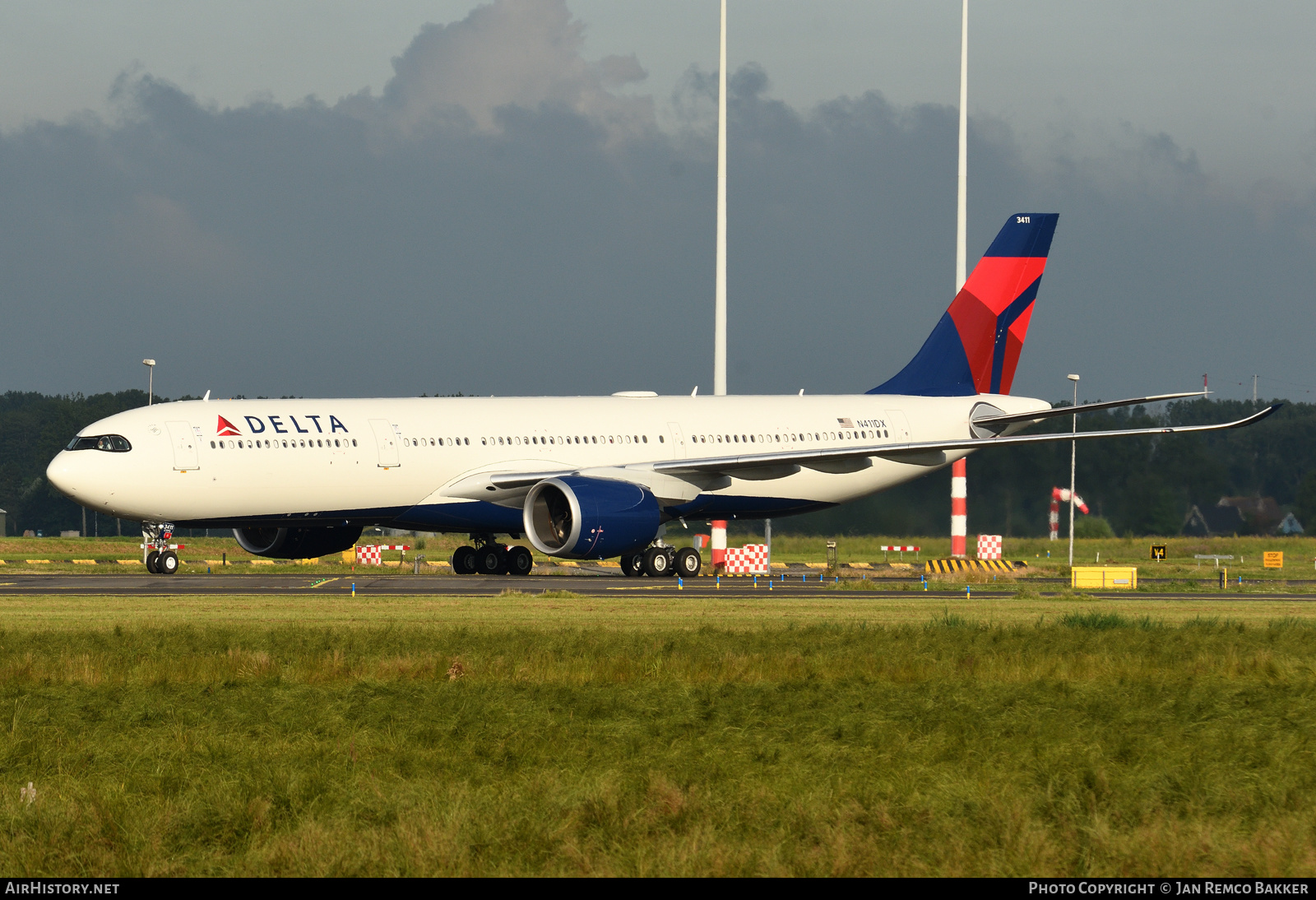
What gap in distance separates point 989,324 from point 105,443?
24.1 m

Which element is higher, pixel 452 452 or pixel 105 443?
pixel 452 452

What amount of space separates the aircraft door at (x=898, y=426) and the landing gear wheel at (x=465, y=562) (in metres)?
11.3

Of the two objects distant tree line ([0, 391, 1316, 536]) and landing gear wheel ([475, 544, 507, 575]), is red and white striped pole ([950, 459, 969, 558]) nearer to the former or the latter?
distant tree line ([0, 391, 1316, 536])

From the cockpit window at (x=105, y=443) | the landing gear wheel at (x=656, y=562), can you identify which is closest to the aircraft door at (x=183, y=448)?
the cockpit window at (x=105, y=443)

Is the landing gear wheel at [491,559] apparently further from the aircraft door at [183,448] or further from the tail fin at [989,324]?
the tail fin at [989,324]

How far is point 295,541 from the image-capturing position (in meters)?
38.7

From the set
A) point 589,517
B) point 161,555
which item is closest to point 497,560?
point 589,517

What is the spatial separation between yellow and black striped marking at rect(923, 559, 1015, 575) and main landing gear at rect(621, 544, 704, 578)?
666cm

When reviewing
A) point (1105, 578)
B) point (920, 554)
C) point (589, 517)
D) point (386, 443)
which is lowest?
point (1105, 578)

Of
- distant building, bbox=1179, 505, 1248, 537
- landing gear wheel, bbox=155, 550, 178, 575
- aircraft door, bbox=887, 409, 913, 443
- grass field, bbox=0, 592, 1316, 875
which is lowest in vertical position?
grass field, bbox=0, 592, 1316, 875

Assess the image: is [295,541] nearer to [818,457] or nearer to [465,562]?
[465,562]

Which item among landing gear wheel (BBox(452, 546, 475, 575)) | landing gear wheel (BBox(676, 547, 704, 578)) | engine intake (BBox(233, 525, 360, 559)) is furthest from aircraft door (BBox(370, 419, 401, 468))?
landing gear wheel (BBox(676, 547, 704, 578))

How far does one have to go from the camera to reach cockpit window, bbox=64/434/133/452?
33188mm

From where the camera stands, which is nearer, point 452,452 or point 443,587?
point 443,587
